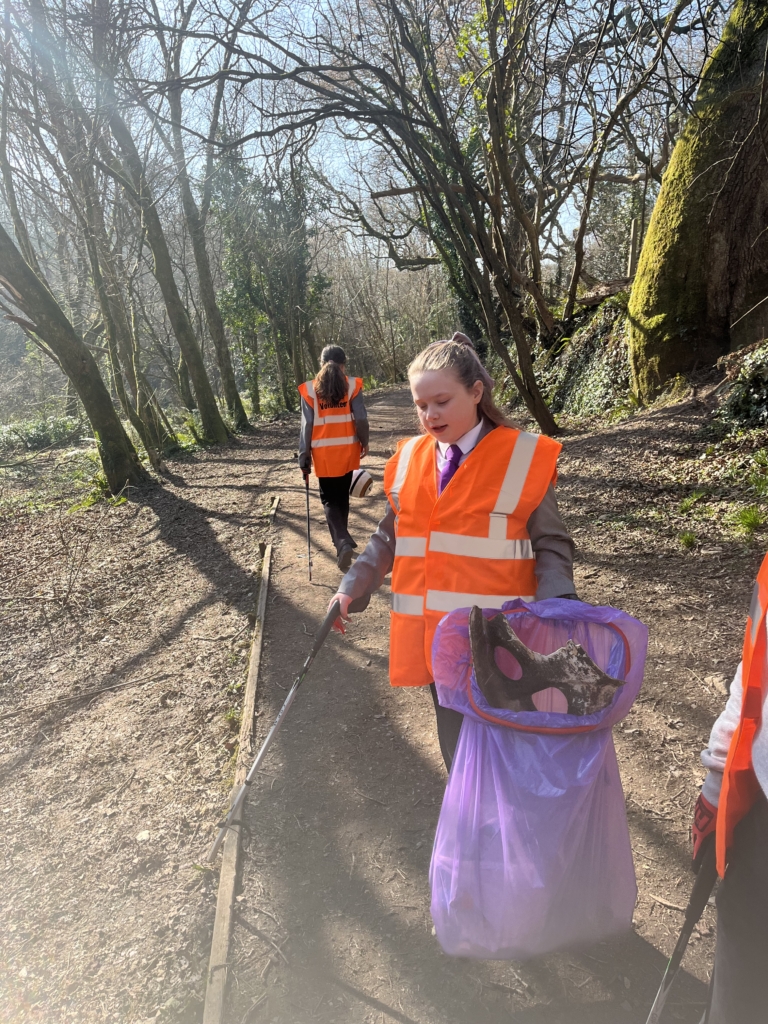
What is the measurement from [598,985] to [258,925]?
1249 mm

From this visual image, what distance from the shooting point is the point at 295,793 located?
121 inches

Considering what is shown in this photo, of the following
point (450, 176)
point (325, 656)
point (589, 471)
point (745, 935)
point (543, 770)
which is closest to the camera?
point (745, 935)

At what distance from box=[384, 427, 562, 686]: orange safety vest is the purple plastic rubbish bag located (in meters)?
0.34

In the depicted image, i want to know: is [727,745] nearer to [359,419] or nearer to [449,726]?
[449,726]

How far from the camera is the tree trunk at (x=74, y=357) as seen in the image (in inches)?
345

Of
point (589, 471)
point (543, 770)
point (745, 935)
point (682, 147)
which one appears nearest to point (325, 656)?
point (543, 770)

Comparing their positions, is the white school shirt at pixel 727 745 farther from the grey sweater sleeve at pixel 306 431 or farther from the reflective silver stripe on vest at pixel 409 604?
the grey sweater sleeve at pixel 306 431

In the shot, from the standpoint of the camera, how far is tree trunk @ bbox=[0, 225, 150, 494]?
28.8 ft

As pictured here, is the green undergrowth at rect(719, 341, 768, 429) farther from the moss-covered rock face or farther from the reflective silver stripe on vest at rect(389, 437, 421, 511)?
the reflective silver stripe on vest at rect(389, 437, 421, 511)

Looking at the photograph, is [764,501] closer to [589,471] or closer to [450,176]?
[589,471]

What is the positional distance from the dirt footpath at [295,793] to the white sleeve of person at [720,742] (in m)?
1.08

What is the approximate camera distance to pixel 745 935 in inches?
48.4

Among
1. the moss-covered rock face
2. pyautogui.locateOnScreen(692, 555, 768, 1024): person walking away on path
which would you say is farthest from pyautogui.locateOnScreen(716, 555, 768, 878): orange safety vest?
the moss-covered rock face

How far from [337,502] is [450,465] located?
132 inches
